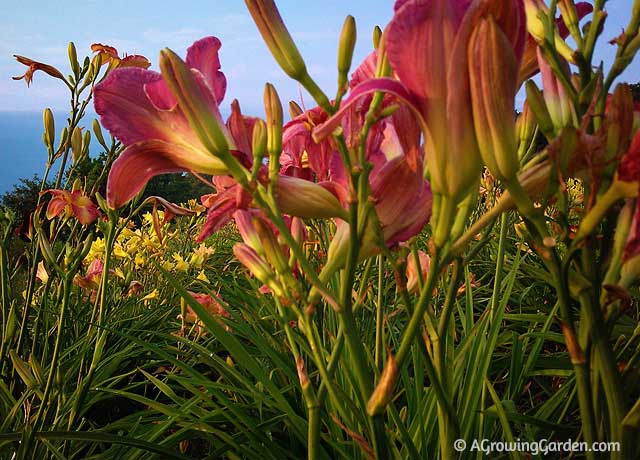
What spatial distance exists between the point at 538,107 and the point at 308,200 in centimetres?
21

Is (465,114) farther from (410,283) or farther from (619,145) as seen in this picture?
(410,283)

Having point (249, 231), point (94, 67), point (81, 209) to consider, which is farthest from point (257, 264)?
point (94, 67)

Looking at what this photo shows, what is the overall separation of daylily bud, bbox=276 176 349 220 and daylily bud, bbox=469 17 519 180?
5.9 inches

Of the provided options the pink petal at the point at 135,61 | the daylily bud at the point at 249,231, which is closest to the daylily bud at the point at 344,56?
the daylily bud at the point at 249,231

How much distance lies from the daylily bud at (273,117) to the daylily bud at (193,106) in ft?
0.22

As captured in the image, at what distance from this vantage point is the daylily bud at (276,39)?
0.45m

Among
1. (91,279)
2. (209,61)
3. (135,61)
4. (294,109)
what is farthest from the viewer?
(91,279)

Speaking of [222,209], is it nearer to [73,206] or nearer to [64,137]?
[73,206]

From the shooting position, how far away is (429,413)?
0.80 metres

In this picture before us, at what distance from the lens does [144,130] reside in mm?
508

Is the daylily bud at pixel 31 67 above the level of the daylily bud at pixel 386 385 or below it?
above

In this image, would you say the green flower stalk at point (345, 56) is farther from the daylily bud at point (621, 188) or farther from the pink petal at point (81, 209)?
the pink petal at point (81, 209)

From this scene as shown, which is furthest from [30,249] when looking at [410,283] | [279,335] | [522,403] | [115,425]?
[522,403]

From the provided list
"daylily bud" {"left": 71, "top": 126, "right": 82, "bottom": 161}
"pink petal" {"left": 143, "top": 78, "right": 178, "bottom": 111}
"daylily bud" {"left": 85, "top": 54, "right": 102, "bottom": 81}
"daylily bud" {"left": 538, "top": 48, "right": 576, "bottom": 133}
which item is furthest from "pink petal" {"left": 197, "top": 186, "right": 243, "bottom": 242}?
"daylily bud" {"left": 85, "top": 54, "right": 102, "bottom": 81}
